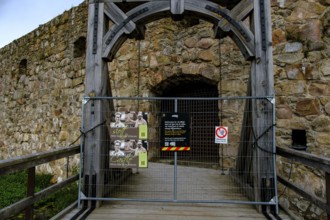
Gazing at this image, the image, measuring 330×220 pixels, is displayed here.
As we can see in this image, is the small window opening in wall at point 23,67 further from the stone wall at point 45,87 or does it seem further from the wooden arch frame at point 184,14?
the wooden arch frame at point 184,14

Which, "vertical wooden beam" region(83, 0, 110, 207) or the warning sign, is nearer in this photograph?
"vertical wooden beam" region(83, 0, 110, 207)

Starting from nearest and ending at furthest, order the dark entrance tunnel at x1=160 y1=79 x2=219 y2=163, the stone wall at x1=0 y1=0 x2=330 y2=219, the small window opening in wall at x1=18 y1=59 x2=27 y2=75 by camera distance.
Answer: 1. the stone wall at x1=0 y1=0 x2=330 y2=219
2. the dark entrance tunnel at x1=160 y1=79 x2=219 y2=163
3. the small window opening in wall at x1=18 y1=59 x2=27 y2=75

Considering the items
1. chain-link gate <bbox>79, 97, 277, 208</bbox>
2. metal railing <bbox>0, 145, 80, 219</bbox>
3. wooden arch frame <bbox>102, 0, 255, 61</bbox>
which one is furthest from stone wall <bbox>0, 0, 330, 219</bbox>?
metal railing <bbox>0, 145, 80, 219</bbox>

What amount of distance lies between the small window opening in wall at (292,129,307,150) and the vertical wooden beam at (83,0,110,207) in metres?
2.95

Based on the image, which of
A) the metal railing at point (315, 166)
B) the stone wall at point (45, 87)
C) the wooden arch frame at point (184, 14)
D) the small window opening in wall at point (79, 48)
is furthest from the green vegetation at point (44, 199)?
the small window opening in wall at point (79, 48)

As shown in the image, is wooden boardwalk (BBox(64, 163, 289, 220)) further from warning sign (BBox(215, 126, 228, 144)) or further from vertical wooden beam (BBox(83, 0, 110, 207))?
warning sign (BBox(215, 126, 228, 144))

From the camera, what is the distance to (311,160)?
270 cm

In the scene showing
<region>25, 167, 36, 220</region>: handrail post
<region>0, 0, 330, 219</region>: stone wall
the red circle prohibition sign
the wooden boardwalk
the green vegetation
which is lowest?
the green vegetation

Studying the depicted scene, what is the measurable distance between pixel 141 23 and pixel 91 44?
0.67 metres

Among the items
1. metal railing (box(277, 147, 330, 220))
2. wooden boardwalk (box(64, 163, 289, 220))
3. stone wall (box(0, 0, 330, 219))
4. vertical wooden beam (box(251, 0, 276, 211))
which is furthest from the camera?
stone wall (box(0, 0, 330, 219))

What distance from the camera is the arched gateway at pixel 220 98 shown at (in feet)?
11.0

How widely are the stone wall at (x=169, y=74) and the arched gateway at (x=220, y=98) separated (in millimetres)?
1412

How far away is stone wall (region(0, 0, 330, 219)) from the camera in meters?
4.61

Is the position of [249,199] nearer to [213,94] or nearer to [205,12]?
[205,12]
